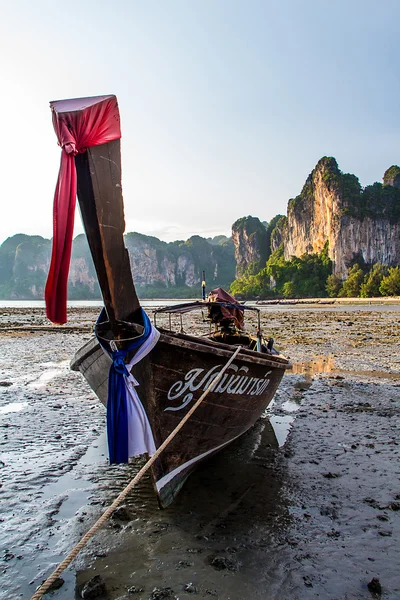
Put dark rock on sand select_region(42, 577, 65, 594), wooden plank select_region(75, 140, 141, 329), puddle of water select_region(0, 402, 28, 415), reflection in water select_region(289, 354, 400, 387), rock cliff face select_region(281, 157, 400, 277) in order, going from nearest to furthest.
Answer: dark rock on sand select_region(42, 577, 65, 594) → wooden plank select_region(75, 140, 141, 329) → puddle of water select_region(0, 402, 28, 415) → reflection in water select_region(289, 354, 400, 387) → rock cliff face select_region(281, 157, 400, 277)

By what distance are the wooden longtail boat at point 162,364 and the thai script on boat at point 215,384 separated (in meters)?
0.01

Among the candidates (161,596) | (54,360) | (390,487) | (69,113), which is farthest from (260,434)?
(54,360)

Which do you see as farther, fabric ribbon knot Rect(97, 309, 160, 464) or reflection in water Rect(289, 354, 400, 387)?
reflection in water Rect(289, 354, 400, 387)

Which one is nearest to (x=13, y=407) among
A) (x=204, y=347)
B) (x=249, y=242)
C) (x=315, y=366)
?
(x=204, y=347)

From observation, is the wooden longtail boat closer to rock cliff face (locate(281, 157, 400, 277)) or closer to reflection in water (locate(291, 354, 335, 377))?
reflection in water (locate(291, 354, 335, 377))

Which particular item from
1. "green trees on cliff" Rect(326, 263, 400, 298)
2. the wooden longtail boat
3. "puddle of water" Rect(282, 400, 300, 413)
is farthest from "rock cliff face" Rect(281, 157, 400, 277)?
the wooden longtail boat

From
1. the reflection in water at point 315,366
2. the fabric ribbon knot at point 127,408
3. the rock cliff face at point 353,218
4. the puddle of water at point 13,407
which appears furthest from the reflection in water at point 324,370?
the rock cliff face at point 353,218

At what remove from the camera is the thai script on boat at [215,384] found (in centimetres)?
420

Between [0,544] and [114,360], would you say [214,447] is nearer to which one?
[114,360]

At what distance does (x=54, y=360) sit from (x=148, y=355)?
11.4 metres

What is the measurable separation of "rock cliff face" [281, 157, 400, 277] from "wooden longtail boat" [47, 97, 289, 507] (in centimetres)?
8879

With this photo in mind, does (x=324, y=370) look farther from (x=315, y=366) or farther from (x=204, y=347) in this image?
(x=204, y=347)

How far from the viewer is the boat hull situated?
4016 millimetres

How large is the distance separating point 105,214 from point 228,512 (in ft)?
10.5
